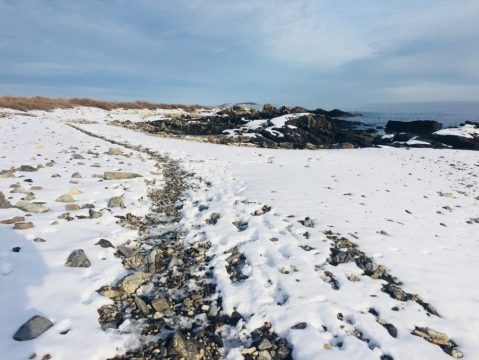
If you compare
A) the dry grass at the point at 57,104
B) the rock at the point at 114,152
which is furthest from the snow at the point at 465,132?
the dry grass at the point at 57,104

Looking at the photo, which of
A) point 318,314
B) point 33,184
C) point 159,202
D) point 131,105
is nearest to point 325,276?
point 318,314

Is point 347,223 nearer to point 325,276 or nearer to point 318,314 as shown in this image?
point 325,276

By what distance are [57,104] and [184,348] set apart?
174 ft

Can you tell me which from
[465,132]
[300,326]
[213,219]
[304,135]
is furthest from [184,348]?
[465,132]

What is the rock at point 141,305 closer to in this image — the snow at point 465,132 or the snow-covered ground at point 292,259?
the snow-covered ground at point 292,259

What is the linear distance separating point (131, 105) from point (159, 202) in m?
54.3

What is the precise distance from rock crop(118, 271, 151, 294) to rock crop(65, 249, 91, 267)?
76 centimetres

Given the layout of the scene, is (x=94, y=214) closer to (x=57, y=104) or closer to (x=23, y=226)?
(x=23, y=226)

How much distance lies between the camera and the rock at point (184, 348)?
4.05m

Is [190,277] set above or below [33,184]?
below

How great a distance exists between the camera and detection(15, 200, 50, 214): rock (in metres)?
7.52

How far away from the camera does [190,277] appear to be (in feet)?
19.0

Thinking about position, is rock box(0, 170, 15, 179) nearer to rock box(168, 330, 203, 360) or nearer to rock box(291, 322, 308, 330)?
rock box(168, 330, 203, 360)

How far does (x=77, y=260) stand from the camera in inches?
222
